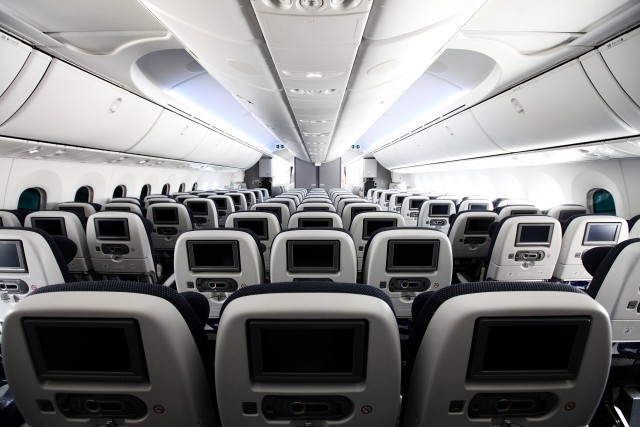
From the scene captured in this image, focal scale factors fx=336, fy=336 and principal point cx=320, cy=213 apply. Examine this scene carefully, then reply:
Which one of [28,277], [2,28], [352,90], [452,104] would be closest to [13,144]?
[2,28]

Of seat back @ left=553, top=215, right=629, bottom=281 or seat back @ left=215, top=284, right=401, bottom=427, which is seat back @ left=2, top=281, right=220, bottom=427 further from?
seat back @ left=553, top=215, right=629, bottom=281

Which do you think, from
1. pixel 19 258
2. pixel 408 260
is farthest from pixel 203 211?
pixel 408 260

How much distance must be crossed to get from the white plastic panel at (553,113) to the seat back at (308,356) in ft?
14.7

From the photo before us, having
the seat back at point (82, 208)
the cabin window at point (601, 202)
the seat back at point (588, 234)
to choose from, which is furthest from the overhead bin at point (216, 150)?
the cabin window at point (601, 202)

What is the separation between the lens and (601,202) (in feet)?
25.4

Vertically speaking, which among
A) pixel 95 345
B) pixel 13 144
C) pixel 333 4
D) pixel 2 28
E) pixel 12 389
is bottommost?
pixel 12 389

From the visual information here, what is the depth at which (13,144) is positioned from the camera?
523cm

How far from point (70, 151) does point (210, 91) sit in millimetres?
3266

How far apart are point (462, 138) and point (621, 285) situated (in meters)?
7.04

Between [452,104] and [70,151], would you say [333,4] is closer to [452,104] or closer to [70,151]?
[452,104]

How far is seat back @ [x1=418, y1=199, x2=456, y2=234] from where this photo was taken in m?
7.65

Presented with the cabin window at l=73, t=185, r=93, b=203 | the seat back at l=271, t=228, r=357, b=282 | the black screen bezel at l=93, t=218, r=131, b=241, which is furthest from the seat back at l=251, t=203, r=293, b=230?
the cabin window at l=73, t=185, r=93, b=203

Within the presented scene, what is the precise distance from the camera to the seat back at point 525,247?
3.96 meters

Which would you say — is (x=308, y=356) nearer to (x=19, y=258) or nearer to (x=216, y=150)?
(x=19, y=258)
